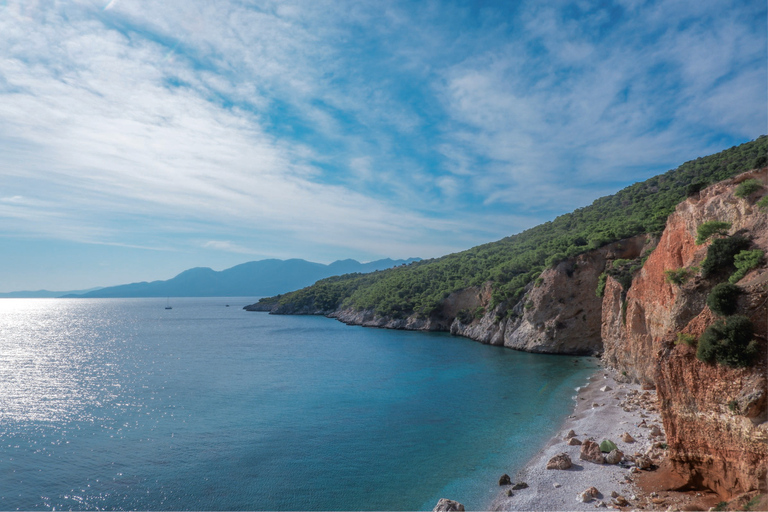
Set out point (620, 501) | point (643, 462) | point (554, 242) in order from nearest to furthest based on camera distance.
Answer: point (620, 501), point (643, 462), point (554, 242)

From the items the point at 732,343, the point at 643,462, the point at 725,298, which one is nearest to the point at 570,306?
the point at 643,462

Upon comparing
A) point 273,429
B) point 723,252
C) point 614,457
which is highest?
point 723,252

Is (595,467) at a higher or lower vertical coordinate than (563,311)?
lower

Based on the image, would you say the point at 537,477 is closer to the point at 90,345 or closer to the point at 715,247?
the point at 715,247

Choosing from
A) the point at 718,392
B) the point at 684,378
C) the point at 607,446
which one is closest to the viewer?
the point at 718,392

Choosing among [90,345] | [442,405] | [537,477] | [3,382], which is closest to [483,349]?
[442,405]

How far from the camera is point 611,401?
28.0 metres

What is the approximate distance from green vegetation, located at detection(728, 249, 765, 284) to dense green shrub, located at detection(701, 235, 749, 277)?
883 millimetres

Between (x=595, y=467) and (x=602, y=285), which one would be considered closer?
(x=595, y=467)

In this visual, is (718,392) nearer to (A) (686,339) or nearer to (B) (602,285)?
(A) (686,339)

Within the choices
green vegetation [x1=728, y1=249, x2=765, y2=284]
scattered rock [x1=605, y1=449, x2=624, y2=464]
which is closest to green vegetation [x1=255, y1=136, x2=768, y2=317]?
green vegetation [x1=728, y1=249, x2=765, y2=284]

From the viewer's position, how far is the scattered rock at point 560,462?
18.1 m

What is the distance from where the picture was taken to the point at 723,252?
1642 cm

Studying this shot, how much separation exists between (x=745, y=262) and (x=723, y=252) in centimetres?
156
